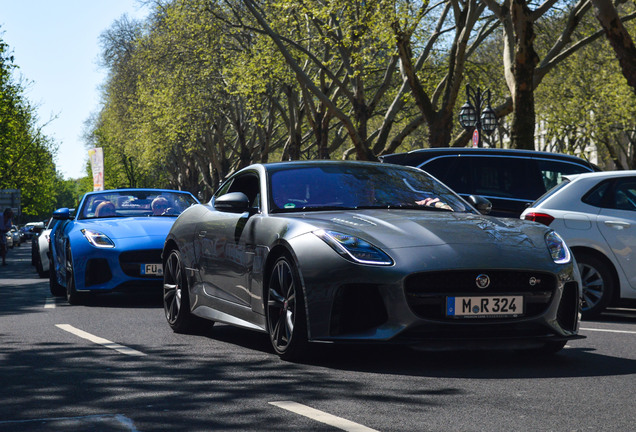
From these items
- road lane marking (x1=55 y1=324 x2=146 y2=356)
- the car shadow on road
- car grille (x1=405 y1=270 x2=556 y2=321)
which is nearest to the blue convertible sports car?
road lane marking (x1=55 y1=324 x2=146 y2=356)

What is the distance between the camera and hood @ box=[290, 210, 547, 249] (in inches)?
262

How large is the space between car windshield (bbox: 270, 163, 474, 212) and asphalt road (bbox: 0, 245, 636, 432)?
42.0 inches

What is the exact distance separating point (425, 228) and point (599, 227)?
4.47 metres

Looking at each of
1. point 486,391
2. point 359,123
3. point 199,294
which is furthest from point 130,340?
point 359,123

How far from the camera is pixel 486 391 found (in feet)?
19.0

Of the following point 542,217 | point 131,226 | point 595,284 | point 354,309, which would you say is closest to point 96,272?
point 131,226

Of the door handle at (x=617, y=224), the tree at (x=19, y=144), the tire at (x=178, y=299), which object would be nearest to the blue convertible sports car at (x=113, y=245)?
the tire at (x=178, y=299)

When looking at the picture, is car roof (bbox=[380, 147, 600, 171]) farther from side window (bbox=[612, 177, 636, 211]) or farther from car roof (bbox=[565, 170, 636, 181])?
side window (bbox=[612, 177, 636, 211])

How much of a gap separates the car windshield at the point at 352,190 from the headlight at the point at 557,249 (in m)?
0.92

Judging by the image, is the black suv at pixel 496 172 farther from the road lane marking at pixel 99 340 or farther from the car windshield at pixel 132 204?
the road lane marking at pixel 99 340

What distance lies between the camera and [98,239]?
12500 millimetres

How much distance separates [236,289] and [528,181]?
6832 millimetres

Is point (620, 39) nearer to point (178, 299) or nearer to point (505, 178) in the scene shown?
point (505, 178)

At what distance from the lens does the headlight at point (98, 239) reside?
1242cm
